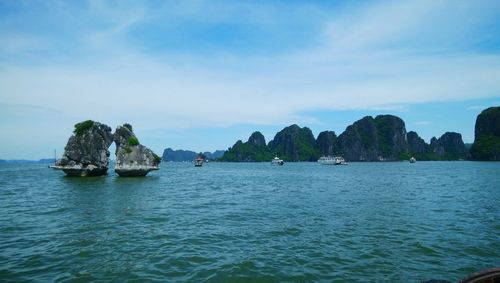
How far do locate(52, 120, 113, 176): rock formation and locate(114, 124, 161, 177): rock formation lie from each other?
→ 4.70 metres

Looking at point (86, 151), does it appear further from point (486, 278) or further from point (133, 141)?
point (486, 278)

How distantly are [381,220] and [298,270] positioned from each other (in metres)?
11.6

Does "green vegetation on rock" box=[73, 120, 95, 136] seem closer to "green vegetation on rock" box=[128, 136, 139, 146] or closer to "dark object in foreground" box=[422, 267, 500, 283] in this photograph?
"green vegetation on rock" box=[128, 136, 139, 146]

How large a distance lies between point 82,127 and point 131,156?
44.5ft

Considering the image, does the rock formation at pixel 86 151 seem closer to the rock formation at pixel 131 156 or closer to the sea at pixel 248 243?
the rock formation at pixel 131 156

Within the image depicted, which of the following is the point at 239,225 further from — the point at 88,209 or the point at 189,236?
the point at 88,209

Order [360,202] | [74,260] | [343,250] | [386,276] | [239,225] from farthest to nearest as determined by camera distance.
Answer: [360,202] < [239,225] < [343,250] < [74,260] < [386,276]

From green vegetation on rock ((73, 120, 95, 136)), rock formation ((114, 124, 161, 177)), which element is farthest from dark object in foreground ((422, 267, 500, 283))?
green vegetation on rock ((73, 120, 95, 136))

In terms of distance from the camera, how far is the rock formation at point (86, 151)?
218 ft

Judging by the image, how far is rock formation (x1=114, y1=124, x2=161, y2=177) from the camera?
64500 mm

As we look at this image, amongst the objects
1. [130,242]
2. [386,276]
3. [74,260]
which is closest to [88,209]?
[130,242]

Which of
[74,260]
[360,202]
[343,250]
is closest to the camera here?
[74,260]

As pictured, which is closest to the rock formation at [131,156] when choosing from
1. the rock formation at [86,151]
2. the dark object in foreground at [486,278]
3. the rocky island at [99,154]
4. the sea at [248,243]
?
the rocky island at [99,154]

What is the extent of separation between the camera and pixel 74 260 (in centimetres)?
1328
